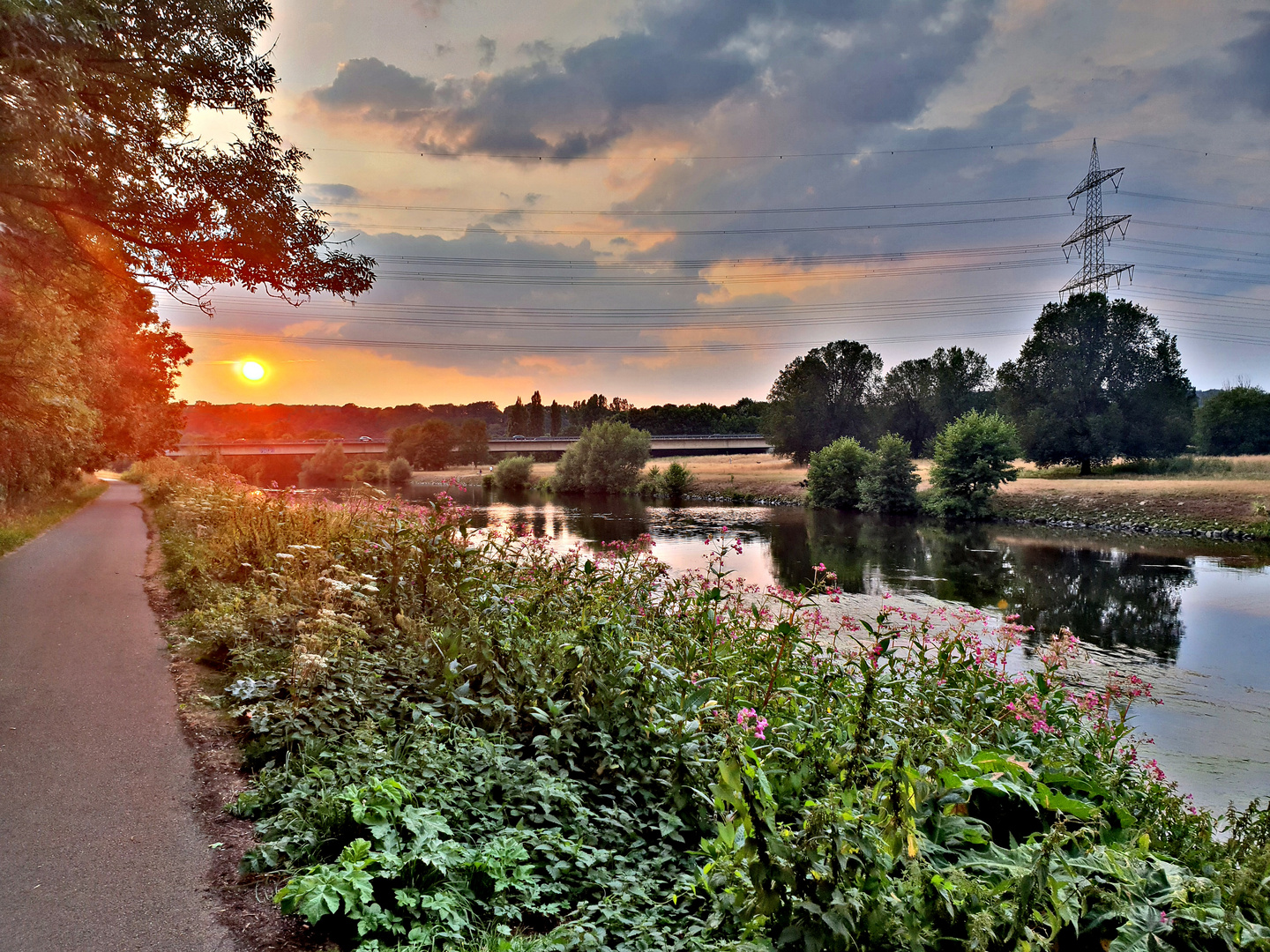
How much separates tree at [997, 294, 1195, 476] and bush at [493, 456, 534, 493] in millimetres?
38251

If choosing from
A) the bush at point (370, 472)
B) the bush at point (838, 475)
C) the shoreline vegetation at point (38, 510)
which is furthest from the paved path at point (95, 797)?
the bush at point (370, 472)

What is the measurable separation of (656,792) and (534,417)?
9516 cm

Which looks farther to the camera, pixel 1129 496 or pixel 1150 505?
pixel 1129 496

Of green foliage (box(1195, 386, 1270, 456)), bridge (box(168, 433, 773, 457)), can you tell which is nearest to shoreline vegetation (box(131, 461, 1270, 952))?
bridge (box(168, 433, 773, 457))

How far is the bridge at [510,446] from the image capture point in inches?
1891

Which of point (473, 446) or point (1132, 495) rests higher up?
point (473, 446)

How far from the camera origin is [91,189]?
280 inches

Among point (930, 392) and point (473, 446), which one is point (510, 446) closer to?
point (473, 446)

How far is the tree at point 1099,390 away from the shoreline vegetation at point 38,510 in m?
50.6

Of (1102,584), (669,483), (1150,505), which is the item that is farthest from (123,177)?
(669,483)

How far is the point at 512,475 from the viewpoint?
2361 inches

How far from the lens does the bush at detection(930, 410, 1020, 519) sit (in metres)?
35.5

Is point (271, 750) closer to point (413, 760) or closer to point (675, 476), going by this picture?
point (413, 760)

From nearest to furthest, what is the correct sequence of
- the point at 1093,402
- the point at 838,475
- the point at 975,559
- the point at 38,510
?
the point at 38,510, the point at 975,559, the point at 838,475, the point at 1093,402
